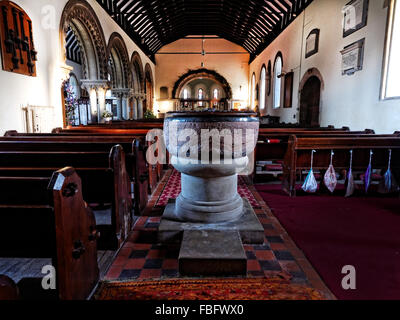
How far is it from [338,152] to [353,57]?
302cm

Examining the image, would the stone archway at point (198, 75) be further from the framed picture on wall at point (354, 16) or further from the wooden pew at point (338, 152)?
the wooden pew at point (338, 152)

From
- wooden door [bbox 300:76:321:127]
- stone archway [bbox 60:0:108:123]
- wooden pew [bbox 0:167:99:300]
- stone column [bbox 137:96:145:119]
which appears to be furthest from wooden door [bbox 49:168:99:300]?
stone column [bbox 137:96:145:119]

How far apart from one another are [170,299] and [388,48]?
17.2 ft

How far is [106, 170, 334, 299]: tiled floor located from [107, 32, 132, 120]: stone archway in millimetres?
9302

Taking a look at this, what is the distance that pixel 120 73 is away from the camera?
36.6 feet

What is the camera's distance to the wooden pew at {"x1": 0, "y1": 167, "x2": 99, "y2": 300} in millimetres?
1296

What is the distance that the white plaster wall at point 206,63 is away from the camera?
17438mm

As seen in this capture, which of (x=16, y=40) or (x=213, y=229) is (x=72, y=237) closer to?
(x=213, y=229)

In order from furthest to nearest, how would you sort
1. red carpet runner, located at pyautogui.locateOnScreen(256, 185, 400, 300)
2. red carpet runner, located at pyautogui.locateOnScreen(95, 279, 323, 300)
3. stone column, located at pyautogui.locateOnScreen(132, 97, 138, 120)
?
stone column, located at pyautogui.locateOnScreen(132, 97, 138, 120)
red carpet runner, located at pyautogui.locateOnScreen(256, 185, 400, 300)
red carpet runner, located at pyautogui.locateOnScreen(95, 279, 323, 300)

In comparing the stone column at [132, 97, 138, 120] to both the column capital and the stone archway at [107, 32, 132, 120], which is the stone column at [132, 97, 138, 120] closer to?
the stone archway at [107, 32, 132, 120]

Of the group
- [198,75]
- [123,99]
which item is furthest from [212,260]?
[198,75]

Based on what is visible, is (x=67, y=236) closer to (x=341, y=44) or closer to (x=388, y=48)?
(x=388, y=48)

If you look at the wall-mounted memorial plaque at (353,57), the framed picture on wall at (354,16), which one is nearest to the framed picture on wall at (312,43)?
the framed picture on wall at (354,16)
